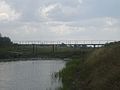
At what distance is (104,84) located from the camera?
18.5m

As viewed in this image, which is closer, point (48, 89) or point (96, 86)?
point (96, 86)

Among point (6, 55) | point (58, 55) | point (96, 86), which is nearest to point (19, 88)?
point (96, 86)

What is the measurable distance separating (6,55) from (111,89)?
165271 mm

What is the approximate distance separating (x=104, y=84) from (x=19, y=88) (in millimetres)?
25316

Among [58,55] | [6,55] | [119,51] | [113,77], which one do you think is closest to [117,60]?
[119,51]

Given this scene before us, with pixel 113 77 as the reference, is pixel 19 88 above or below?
below

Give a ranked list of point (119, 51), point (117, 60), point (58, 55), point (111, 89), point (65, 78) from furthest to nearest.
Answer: point (58, 55) → point (65, 78) → point (119, 51) → point (117, 60) → point (111, 89)

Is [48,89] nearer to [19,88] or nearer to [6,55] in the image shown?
[19,88]

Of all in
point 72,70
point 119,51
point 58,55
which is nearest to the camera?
point 119,51

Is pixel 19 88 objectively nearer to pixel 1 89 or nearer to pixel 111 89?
pixel 1 89

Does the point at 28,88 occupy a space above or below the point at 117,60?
below

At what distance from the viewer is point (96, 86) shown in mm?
19500

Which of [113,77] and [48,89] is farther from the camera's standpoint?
[48,89]

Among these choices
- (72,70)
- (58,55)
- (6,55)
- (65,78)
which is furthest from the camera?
(58,55)
